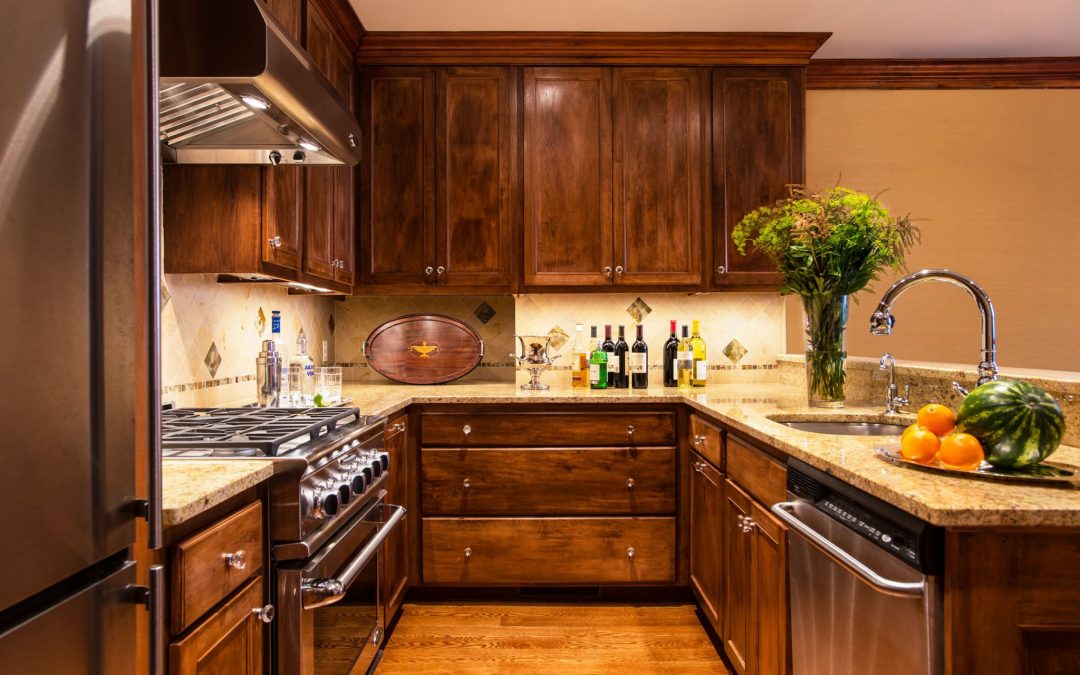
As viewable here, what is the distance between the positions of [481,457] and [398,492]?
390 mm

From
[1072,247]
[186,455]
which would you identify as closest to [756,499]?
[186,455]

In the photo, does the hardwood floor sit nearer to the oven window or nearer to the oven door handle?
the oven window

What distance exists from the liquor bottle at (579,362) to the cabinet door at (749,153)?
0.72 metres

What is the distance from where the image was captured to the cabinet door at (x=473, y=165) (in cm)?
305

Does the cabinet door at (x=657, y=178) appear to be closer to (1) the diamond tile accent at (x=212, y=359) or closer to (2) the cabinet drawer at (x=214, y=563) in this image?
(1) the diamond tile accent at (x=212, y=359)

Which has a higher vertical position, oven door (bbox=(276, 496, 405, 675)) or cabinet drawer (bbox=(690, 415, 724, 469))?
Answer: cabinet drawer (bbox=(690, 415, 724, 469))

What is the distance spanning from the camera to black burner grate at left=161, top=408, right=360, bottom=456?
1.40m

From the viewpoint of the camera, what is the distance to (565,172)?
3053mm

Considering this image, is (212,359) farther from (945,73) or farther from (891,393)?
(945,73)

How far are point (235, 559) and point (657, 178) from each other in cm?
248

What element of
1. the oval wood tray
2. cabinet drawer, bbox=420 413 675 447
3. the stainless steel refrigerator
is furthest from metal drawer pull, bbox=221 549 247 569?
the oval wood tray

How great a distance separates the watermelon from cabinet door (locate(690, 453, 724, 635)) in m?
1.08

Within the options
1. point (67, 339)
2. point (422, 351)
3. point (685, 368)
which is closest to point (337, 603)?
point (67, 339)

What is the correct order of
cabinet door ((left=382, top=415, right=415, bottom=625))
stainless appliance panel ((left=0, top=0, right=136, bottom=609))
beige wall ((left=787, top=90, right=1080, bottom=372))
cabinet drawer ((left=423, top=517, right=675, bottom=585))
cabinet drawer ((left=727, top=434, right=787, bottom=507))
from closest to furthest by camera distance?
stainless appliance panel ((left=0, top=0, right=136, bottom=609)) → cabinet drawer ((left=727, top=434, right=787, bottom=507)) → cabinet door ((left=382, top=415, right=415, bottom=625)) → cabinet drawer ((left=423, top=517, right=675, bottom=585)) → beige wall ((left=787, top=90, right=1080, bottom=372))
